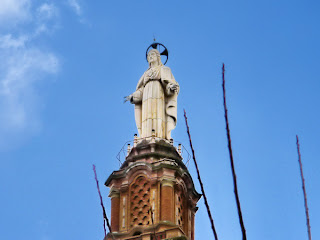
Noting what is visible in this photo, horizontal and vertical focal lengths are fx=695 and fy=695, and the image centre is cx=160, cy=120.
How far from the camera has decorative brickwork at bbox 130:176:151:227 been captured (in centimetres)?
3036

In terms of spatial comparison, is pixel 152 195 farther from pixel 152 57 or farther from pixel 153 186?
pixel 152 57

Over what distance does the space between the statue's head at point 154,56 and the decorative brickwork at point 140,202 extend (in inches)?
318

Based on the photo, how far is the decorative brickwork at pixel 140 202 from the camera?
99.6ft

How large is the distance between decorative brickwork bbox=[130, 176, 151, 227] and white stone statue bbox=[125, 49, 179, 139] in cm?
321

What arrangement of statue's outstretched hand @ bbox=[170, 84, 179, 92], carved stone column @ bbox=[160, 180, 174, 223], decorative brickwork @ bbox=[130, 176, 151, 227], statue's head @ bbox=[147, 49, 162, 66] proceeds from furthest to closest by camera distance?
statue's head @ bbox=[147, 49, 162, 66], statue's outstretched hand @ bbox=[170, 84, 179, 92], decorative brickwork @ bbox=[130, 176, 151, 227], carved stone column @ bbox=[160, 180, 174, 223]

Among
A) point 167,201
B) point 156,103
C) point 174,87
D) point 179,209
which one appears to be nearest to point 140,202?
point 167,201

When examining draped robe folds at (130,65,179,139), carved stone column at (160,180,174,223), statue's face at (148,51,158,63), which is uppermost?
statue's face at (148,51,158,63)

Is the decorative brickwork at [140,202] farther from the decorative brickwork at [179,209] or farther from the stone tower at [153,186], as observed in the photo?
the decorative brickwork at [179,209]

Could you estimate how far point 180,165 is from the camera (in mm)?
32312

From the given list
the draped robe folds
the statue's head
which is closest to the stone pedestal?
the draped robe folds

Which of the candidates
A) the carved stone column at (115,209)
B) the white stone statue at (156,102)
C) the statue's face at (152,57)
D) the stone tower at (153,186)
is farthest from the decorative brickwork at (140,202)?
the statue's face at (152,57)

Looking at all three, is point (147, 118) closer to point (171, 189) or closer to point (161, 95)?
point (161, 95)

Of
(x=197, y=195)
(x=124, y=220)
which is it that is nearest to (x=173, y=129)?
(x=197, y=195)

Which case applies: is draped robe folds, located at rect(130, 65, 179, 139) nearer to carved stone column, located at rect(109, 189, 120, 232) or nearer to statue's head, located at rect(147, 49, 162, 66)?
statue's head, located at rect(147, 49, 162, 66)
